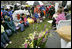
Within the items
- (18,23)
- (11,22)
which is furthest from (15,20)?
(11,22)

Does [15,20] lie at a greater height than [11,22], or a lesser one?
lesser

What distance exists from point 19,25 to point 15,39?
121 cm

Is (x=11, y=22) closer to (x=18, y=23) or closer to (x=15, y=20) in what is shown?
(x=18, y=23)

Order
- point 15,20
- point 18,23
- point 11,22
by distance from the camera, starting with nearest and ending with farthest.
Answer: point 11,22 < point 18,23 < point 15,20

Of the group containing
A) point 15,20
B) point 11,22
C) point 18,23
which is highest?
point 11,22

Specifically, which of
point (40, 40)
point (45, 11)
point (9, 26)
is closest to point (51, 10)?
point (45, 11)

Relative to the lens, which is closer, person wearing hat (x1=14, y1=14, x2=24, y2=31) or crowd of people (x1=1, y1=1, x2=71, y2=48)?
crowd of people (x1=1, y1=1, x2=71, y2=48)

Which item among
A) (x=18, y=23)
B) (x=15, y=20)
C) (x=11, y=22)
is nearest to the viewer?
(x=11, y=22)

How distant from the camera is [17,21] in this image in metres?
5.57

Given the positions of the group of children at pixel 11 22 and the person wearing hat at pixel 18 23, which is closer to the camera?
the group of children at pixel 11 22

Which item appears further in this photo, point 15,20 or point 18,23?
point 15,20

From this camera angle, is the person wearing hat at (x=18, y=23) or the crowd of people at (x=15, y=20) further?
the person wearing hat at (x=18, y=23)

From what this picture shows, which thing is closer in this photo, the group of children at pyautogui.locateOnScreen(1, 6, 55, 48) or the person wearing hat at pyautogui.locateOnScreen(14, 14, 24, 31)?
the group of children at pyautogui.locateOnScreen(1, 6, 55, 48)

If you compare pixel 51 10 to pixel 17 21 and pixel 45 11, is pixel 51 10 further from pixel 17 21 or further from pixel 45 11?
pixel 17 21
